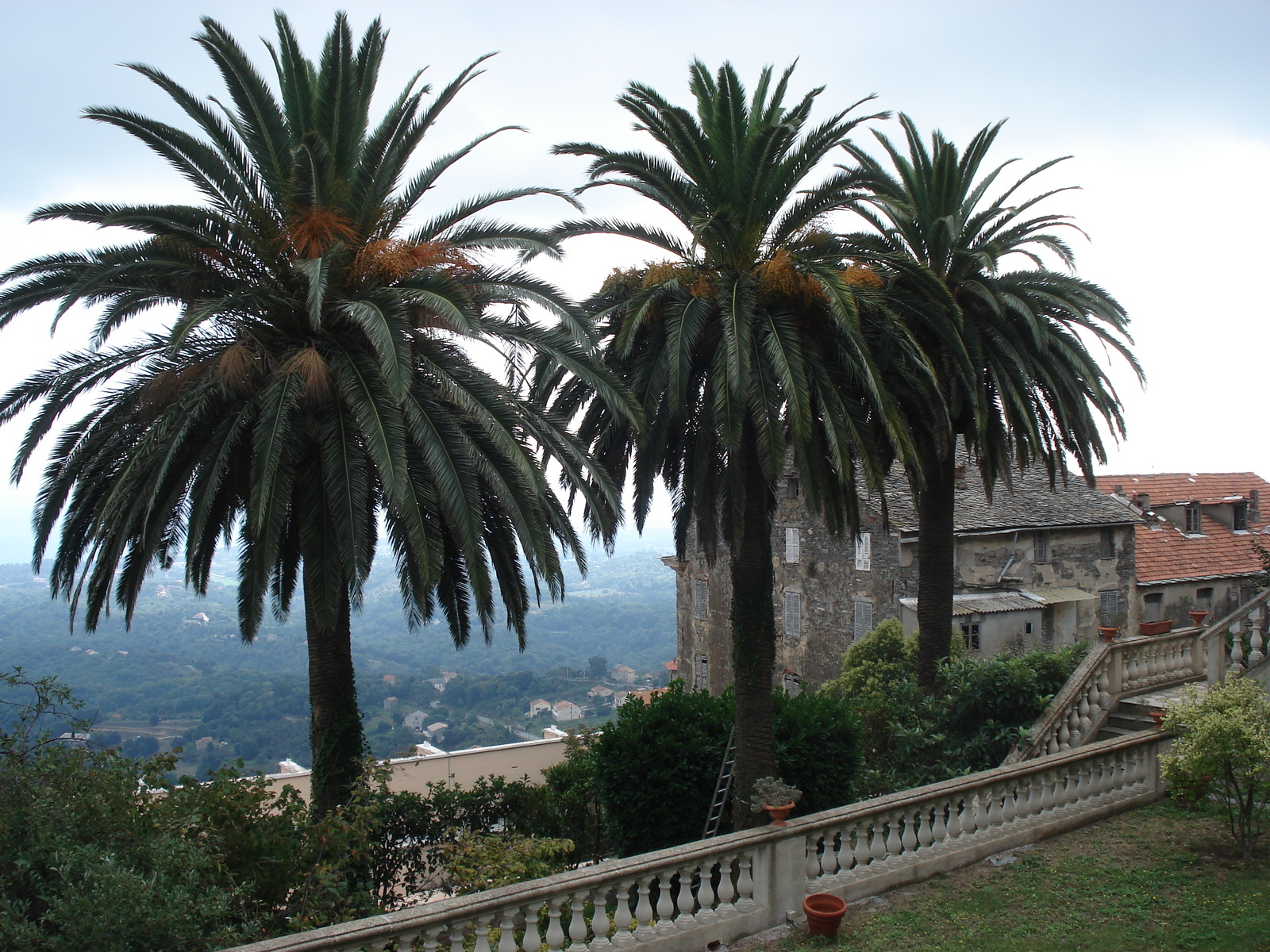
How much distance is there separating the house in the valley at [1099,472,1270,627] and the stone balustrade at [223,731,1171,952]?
25055 mm

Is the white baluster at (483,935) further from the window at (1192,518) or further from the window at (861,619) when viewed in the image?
the window at (1192,518)

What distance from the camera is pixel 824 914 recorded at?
27.7 feet

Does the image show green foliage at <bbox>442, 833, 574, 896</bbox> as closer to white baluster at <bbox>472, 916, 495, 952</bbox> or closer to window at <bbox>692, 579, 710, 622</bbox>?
white baluster at <bbox>472, 916, 495, 952</bbox>

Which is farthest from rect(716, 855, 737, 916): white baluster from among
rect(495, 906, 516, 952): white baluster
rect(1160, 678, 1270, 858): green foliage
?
rect(1160, 678, 1270, 858): green foliage

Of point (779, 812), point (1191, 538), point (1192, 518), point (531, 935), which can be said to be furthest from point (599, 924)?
point (1192, 518)

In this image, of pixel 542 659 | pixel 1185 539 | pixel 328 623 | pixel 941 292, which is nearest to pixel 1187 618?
pixel 1185 539

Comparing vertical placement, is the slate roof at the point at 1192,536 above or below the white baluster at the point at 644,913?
above

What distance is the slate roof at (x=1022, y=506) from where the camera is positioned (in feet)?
94.9

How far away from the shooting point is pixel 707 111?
12.8 meters

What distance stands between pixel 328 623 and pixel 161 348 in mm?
4171

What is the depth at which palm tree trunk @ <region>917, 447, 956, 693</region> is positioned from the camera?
16.0 metres

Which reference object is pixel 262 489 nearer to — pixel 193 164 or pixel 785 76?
pixel 193 164

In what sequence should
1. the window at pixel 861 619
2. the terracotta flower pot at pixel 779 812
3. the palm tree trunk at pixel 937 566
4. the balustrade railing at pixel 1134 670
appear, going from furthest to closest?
the window at pixel 861 619, the palm tree trunk at pixel 937 566, the balustrade railing at pixel 1134 670, the terracotta flower pot at pixel 779 812

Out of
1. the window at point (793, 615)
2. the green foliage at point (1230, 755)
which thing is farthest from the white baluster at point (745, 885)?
the window at point (793, 615)
